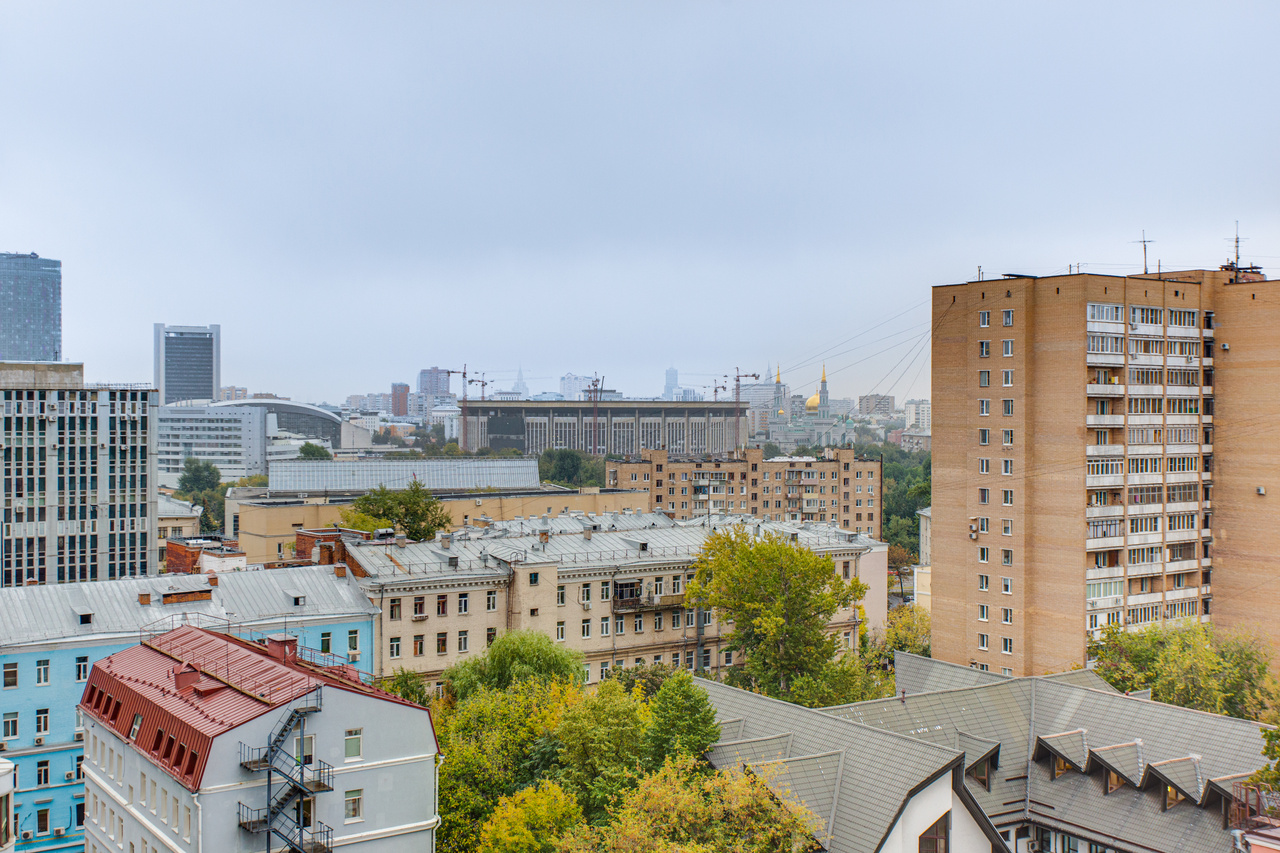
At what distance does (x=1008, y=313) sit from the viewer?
183ft

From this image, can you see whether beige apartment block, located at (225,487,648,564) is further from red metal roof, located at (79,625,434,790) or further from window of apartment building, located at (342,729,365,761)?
window of apartment building, located at (342,729,365,761)

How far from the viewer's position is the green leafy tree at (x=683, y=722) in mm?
29312

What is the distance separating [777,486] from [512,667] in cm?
8174

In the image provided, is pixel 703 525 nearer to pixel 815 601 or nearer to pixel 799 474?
pixel 815 601

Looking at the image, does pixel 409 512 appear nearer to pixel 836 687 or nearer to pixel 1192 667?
pixel 836 687

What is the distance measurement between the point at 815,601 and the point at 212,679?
28536 millimetres

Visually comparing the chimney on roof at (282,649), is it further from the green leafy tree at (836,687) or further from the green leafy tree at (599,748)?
the green leafy tree at (836,687)

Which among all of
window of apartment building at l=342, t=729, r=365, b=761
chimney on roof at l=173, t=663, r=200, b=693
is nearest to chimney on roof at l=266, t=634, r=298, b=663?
chimney on roof at l=173, t=663, r=200, b=693

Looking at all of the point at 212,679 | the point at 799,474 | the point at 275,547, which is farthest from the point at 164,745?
the point at 799,474

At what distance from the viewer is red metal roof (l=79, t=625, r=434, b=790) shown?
95.0 ft

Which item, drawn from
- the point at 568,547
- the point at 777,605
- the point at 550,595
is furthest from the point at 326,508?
the point at 777,605

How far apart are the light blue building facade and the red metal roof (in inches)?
235

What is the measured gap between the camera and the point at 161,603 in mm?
44906

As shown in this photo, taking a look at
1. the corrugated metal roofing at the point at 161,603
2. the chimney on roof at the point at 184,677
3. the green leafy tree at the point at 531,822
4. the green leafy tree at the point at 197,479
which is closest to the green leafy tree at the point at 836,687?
the green leafy tree at the point at 531,822
